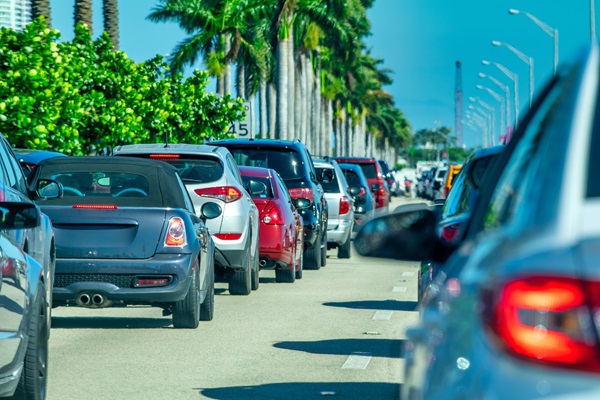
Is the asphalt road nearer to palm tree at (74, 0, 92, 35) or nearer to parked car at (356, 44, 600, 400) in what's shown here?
parked car at (356, 44, 600, 400)

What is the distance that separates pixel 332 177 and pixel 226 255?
947 cm

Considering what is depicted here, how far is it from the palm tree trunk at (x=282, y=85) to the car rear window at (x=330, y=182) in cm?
3010

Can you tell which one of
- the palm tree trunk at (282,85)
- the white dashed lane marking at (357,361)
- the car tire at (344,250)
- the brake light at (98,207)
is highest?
the palm tree trunk at (282,85)

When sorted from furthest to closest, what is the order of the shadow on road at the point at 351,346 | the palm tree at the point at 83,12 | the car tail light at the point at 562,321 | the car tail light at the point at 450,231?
the palm tree at the point at 83,12 → the shadow on road at the point at 351,346 → the car tail light at the point at 450,231 → the car tail light at the point at 562,321

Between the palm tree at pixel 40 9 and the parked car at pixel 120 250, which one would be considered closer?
the parked car at pixel 120 250

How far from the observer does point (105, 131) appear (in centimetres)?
3666

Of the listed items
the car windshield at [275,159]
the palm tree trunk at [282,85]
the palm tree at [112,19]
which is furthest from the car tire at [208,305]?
the palm tree trunk at [282,85]


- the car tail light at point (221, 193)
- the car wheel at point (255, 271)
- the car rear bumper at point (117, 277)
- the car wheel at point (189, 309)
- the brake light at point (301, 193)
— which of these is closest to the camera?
the car rear bumper at point (117, 277)

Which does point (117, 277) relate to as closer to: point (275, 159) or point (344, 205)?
point (275, 159)

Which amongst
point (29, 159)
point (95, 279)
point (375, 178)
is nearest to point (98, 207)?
point (95, 279)

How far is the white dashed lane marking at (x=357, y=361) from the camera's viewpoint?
32.7ft

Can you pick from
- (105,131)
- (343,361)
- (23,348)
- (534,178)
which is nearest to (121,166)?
(343,361)

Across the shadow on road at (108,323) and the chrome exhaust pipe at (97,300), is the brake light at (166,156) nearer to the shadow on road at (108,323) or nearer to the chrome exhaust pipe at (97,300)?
the shadow on road at (108,323)

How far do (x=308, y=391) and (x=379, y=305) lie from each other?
21.9 ft
